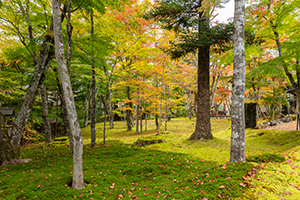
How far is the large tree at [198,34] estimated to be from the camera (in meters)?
7.22

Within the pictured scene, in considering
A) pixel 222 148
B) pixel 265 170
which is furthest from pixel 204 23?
pixel 265 170

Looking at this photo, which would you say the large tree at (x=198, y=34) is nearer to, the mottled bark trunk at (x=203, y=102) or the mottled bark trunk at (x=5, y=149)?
the mottled bark trunk at (x=203, y=102)

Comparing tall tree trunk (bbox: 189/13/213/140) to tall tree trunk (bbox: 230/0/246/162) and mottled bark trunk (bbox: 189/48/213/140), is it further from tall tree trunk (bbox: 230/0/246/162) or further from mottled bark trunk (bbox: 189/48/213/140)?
tall tree trunk (bbox: 230/0/246/162)

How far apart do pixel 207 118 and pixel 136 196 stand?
5974mm

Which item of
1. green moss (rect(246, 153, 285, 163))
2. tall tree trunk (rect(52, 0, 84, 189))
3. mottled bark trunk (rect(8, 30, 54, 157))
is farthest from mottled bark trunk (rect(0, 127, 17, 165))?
green moss (rect(246, 153, 285, 163))

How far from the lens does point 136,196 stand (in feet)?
11.8

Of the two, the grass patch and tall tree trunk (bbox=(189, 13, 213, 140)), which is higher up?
tall tree trunk (bbox=(189, 13, 213, 140))

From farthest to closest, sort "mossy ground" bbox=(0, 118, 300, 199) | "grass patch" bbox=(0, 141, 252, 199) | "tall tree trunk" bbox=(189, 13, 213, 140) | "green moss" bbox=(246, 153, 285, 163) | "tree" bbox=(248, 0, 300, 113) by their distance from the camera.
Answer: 1. "tall tree trunk" bbox=(189, 13, 213, 140)
2. "tree" bbox=(248, 0, 300, 113)
3. "green moss" bbox=(246, 153, 285, 163)
4. "grass patch" bbox=(0, 141, 252, 199)
5. "mossy ground" bbox=(0, 118, 300, 199)

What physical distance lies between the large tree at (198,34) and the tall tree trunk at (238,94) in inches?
132

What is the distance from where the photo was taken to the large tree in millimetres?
7219

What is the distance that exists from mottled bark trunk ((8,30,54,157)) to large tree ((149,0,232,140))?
498cm

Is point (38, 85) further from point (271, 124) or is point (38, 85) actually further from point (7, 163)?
point (271, 124)

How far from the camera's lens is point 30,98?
598 cm

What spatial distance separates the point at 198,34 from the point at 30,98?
7.64 m
